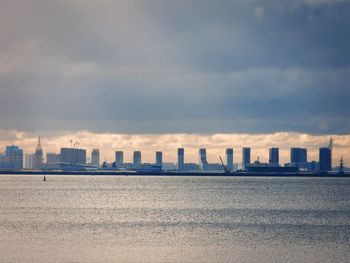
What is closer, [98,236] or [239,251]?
[239,251]

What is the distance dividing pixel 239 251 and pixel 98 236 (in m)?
16.8

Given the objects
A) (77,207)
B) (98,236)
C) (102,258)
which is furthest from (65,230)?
(77,207)

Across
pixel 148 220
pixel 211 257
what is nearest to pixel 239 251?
pixel 211 257

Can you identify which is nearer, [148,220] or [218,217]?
[148,220]

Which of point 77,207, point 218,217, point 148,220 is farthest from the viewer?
point 77,207

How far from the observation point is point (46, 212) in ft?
379

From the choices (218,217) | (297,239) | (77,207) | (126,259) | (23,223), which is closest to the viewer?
(126,259)

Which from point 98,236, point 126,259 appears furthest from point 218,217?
point 126,259

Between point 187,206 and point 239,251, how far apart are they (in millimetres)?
67060

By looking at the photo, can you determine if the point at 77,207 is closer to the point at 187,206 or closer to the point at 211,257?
the point at 187,206

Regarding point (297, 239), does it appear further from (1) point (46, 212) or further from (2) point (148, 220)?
(1) point (46, 212)

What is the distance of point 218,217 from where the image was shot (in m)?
109

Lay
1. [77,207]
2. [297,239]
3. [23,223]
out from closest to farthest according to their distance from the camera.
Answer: [297,239], [23,223], [77,207]

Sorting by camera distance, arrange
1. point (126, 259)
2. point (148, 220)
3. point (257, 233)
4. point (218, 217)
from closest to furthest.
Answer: point (126, 259)
point (257, 233)
point (148, 220)
point (218, 217)
